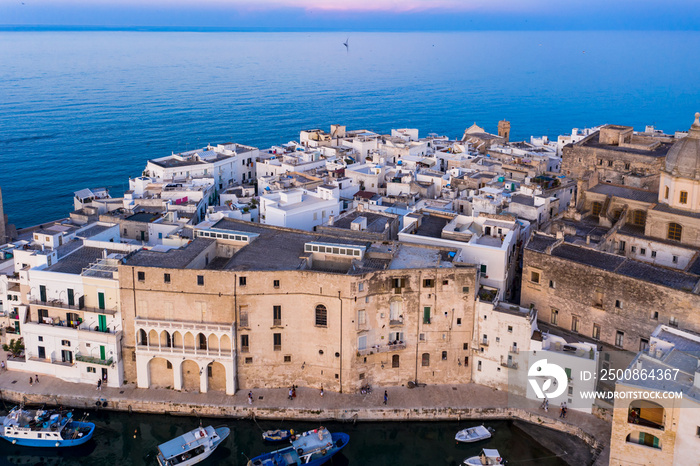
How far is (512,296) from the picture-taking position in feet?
152

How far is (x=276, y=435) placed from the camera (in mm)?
35188

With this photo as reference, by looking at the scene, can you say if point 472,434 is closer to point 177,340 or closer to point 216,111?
point 177,340

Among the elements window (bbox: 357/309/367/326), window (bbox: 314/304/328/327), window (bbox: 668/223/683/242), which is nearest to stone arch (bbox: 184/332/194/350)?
window (bbox: 314/304/328/327)

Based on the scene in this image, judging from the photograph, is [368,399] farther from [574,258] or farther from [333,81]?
[333,81]

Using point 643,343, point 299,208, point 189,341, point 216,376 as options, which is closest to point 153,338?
point 189,341

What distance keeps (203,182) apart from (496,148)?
32.7 m

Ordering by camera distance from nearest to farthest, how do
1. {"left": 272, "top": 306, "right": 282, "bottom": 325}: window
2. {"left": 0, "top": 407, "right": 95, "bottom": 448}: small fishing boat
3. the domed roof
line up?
{"left": 0, "top": 407, "right": 95, "bottom": 448}: small fishing boat, {"left": 272, "top": 306, "right": 282, "bottom": 325}: window, the domed roof

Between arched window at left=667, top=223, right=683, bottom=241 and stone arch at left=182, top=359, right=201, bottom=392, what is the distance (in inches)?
1234

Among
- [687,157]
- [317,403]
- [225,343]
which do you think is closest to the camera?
[317,403]

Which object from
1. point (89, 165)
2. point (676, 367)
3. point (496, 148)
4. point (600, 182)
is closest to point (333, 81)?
point (89, 165)

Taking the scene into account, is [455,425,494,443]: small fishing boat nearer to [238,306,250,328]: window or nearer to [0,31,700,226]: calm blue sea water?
[238,306,250,328]: window

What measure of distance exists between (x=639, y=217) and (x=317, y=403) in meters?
27.3

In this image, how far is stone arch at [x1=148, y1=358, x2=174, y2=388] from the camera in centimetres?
3825

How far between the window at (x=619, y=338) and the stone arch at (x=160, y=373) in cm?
2562
